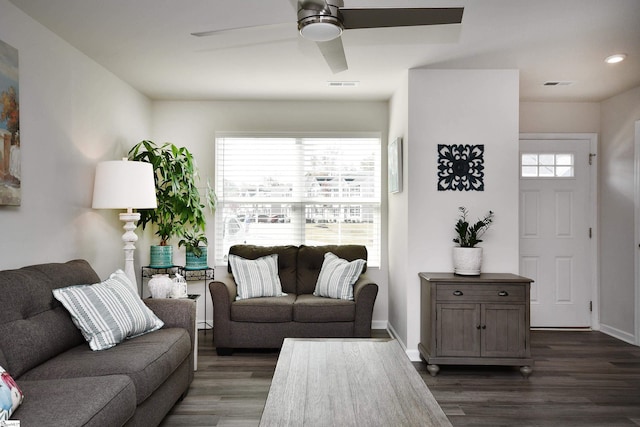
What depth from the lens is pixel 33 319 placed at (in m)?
2.53

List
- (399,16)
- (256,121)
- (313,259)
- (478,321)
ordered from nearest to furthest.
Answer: (399,16)
(478,321)
(313,259)
(256,121)

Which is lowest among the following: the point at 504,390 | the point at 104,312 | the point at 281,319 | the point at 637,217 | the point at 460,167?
the point at 504,390

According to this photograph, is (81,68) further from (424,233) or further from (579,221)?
(579,221)

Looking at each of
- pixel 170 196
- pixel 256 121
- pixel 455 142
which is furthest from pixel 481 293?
pixel 256 121

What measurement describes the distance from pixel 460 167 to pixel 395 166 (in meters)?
0.67

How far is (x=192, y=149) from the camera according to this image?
5.43 m

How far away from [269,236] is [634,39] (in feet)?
12.4

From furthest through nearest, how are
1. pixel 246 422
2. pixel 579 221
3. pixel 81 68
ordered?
pixel 579 221
pixel 81 68
pixel 246 422

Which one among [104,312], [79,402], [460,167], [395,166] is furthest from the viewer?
[395,166]

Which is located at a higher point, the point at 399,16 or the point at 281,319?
Answer: the point at 399,16

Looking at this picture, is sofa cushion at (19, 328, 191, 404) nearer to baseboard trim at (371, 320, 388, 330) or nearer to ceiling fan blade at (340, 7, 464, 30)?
ceiling fan blade at (340, 7, 464, 30)

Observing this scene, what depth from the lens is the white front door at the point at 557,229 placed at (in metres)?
5.32

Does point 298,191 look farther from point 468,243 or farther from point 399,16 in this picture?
point 399,16

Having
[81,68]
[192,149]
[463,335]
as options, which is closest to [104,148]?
[81,68]
